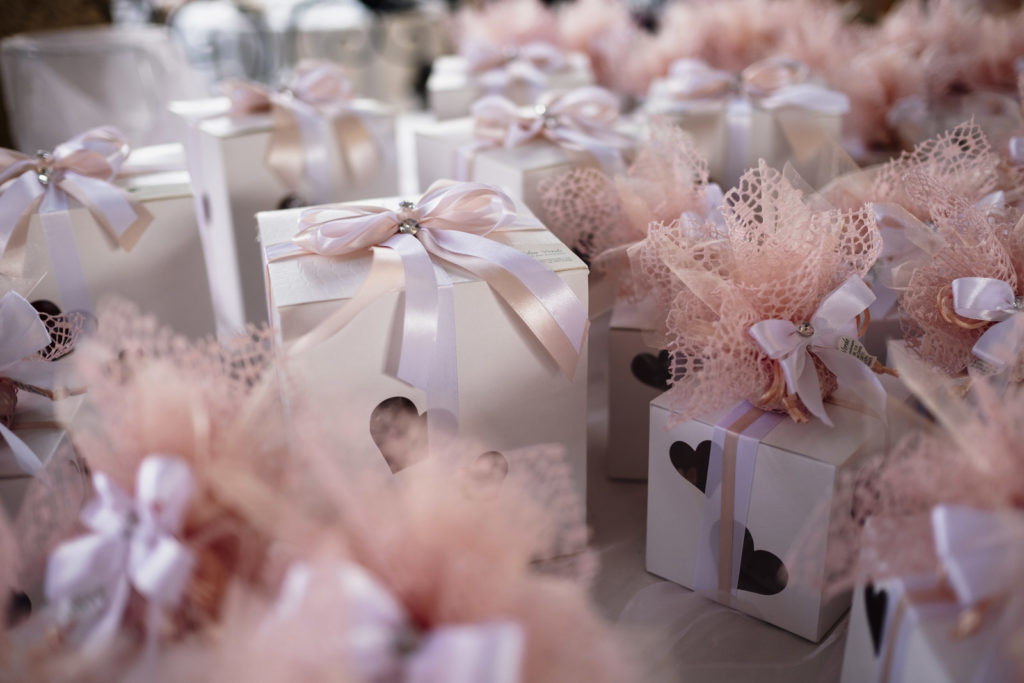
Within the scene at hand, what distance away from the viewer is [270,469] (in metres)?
0.72

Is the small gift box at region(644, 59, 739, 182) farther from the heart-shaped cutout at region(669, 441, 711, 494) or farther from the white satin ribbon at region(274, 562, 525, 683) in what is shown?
the white satin ribbon at region(274, 562, 525, 683)

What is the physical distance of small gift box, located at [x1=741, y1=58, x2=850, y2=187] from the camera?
1540 millimetres

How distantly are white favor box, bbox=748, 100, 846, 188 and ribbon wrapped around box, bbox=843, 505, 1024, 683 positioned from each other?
99 cm

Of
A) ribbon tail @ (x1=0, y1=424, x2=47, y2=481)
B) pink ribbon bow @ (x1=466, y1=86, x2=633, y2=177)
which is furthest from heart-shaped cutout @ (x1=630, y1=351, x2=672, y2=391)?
ribbon tail @ (x1=0, y1=424, x2=47, y2=481)

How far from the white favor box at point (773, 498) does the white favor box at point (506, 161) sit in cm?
46

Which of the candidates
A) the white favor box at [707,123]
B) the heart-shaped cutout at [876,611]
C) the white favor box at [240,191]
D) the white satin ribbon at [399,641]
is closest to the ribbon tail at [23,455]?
the white satin ribbon at [399,641]

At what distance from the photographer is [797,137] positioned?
1.55 metres

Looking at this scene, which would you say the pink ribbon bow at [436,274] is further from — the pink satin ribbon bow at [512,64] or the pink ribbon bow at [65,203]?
the pink satin ribbon bow at [512,64]

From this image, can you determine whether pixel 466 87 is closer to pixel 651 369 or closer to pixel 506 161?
pixel 506 161

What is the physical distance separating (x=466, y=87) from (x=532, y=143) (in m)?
0.53

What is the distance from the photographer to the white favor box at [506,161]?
1289mm

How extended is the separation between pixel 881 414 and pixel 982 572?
0.30m

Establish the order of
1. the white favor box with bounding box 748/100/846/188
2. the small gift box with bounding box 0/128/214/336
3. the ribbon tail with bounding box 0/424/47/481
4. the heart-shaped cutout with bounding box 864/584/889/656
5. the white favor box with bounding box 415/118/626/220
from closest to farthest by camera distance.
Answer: the heart-shaped cutout with bounding box 864/584/889/656 → the ribbon tail with bounding box 0/424/47/481 → the small gift box with bounding box 0/128/214/336 → the white favor box with bounding box 415/118/626/220 → the white favor box with bounding box 748/100/846/188

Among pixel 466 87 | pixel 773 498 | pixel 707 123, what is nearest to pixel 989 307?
pixel 773 498
